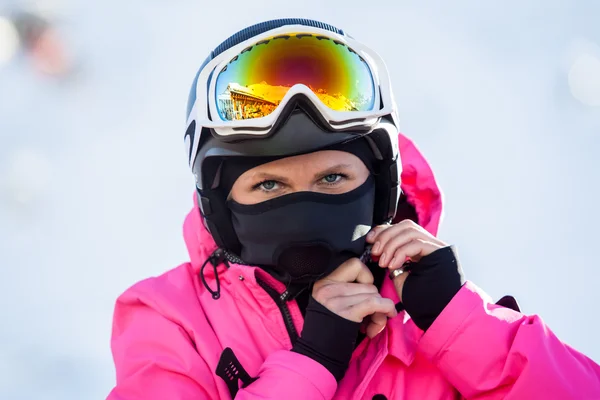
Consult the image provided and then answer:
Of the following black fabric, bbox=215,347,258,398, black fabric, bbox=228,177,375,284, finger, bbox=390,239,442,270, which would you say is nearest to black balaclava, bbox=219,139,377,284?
black fabric, bbox=228,177,375,284

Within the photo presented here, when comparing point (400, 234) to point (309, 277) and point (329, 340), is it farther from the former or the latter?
point (329, 340)

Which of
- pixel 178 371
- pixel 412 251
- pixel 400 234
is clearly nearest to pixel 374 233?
pixel 400 234

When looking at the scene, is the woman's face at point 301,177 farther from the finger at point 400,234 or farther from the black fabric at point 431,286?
the black fabric at point 431,286

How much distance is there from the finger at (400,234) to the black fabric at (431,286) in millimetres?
109

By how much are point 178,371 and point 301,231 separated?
0.82 m

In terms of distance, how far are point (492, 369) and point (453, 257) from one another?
1.69 ft

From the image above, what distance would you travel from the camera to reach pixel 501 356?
2.98 m

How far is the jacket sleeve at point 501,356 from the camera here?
114 inches

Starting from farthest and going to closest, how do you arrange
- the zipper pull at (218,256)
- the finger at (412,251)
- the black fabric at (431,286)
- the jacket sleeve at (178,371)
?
1. the zipper pull at (218,256)
2. the finger at (412,251)
3. the black fabric at (431,286)
4. the jacket sleeve at (178,371)

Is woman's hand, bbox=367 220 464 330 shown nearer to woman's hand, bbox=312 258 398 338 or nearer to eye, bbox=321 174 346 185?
woman's hand, bbox=312 258 398 338

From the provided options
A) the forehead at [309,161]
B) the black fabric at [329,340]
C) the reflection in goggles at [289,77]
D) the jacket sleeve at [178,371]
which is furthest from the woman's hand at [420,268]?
the reflection in goggles at [289,77]

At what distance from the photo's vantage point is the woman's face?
3.36m

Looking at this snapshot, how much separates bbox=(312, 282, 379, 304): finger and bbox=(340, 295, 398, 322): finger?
71mm

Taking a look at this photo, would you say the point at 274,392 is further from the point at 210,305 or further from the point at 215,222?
the point at 215,222
